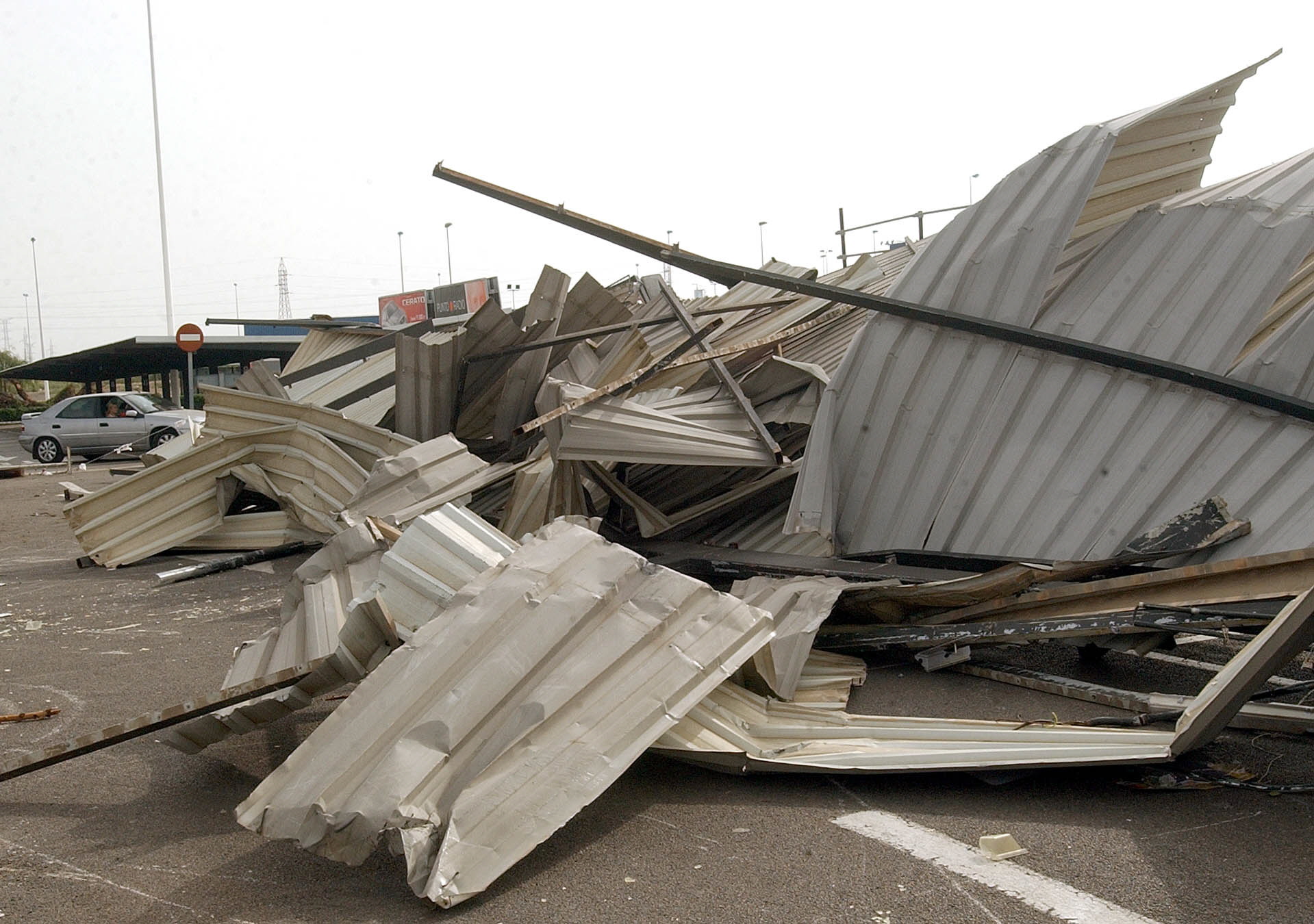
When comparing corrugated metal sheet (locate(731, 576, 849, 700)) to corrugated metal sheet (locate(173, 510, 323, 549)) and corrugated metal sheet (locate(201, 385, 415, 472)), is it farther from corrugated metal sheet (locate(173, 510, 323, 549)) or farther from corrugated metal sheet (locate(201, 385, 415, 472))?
corrugated metal sheet (locate(173, 510, 323, 549))

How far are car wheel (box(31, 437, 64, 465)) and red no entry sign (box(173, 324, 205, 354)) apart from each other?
21.5ft

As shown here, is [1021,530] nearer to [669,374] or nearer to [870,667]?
[870,667]

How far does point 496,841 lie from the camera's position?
3.10 meters

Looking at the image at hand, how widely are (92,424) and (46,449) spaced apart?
4.15ft

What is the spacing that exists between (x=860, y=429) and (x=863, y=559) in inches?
30.5

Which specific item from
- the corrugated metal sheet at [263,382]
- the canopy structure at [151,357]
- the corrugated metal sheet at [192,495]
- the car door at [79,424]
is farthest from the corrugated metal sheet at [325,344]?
the canopy structure at [151,357]

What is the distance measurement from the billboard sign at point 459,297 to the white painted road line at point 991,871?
4561 cm

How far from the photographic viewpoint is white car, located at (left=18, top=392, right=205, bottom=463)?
2428cm

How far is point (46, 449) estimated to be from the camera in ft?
80.7

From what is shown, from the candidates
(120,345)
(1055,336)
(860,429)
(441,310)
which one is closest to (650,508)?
(860,429)

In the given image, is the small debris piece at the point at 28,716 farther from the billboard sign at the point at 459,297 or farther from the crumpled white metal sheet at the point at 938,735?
the billboard sign at the point at 459,297

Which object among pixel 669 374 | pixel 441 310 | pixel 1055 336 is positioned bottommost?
pixel 441 310

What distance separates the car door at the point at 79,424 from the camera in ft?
80.2

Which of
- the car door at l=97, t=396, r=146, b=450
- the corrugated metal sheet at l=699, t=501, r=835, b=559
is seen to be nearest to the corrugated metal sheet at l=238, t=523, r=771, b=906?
the corrugated metal sheet at l=699, t=501, r=835, b=559
